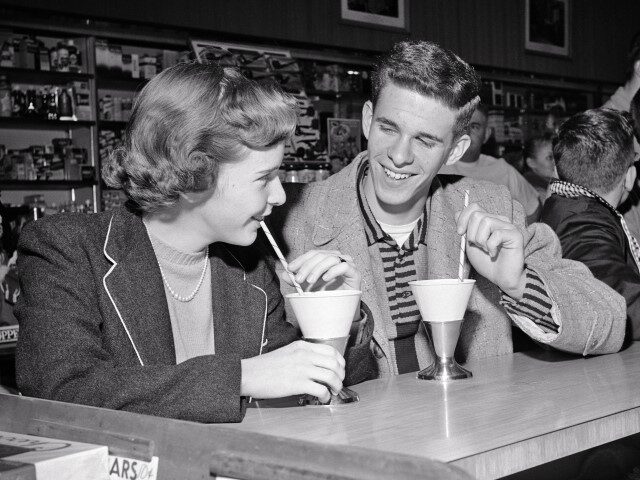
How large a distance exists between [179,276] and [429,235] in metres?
0.73

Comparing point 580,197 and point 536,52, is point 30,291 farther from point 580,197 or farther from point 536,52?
point 536,52

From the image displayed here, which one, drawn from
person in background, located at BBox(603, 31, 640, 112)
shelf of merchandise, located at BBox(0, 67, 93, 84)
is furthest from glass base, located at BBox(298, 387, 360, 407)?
shelf of merchandise, located at BBox(0, 67, 93, 84)

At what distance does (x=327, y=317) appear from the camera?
146 cm

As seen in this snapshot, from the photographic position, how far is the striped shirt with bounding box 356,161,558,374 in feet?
6.86

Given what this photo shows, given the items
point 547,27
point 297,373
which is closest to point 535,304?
point 297,373

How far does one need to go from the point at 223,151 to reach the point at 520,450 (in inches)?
32.3

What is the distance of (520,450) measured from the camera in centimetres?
117

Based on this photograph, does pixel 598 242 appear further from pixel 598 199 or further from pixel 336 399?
pixel 336 399

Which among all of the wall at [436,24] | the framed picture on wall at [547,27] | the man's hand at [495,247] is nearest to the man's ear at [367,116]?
the man's hand at [495,247]

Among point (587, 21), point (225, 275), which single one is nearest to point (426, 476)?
point (225, 275)

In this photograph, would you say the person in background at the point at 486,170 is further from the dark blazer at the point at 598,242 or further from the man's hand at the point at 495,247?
the man's hand at the point at 495,247

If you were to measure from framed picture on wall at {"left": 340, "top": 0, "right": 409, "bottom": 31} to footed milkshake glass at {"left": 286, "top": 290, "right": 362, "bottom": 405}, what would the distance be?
5.90 meters

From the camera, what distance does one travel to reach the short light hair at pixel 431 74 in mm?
2066

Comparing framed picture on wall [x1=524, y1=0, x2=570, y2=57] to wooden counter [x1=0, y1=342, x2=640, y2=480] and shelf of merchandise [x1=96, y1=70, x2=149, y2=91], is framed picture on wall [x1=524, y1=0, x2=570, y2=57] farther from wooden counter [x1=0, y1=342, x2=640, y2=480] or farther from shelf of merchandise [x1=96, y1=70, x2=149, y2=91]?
A: wooden counter [x1=0, y1=342, x2=640, y2=480]
